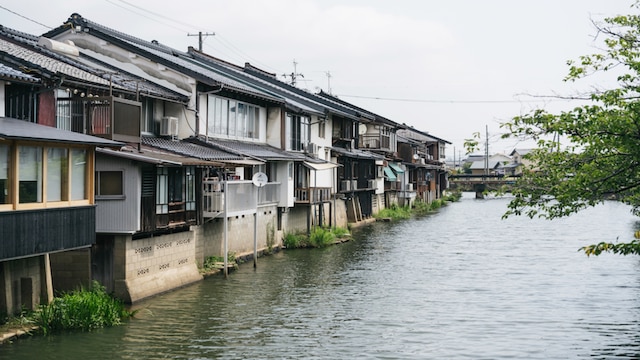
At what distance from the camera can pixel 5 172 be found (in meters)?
16.9

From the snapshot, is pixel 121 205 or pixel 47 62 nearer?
pixel 121 205

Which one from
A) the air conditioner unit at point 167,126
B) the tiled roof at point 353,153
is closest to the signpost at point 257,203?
the air conditioner unit at point 167,126

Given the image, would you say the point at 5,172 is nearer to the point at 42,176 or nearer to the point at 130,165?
the point at 42,176

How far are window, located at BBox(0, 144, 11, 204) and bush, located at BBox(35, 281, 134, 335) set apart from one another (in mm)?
3618

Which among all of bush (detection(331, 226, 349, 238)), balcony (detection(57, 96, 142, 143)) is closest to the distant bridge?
bush (detection(331, 226, 349, 238))

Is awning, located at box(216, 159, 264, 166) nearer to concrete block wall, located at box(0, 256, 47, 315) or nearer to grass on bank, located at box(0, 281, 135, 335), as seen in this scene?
grass on bank, located at box(0, 281, 135, 335)

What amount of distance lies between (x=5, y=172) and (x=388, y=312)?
1256 centimetres

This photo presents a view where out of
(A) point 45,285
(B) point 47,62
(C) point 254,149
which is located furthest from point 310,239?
(A) point 45,285

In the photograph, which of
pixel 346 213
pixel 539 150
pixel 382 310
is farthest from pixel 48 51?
pixel 346 213

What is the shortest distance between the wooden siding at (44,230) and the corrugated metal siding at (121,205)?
224 centimetres

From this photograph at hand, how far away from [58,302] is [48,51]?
403 inches

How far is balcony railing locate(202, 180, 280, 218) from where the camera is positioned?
2855 cm

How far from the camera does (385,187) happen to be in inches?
2783

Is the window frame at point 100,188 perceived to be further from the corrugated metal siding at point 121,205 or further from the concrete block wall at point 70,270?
the concrete block wall at point 70,270
